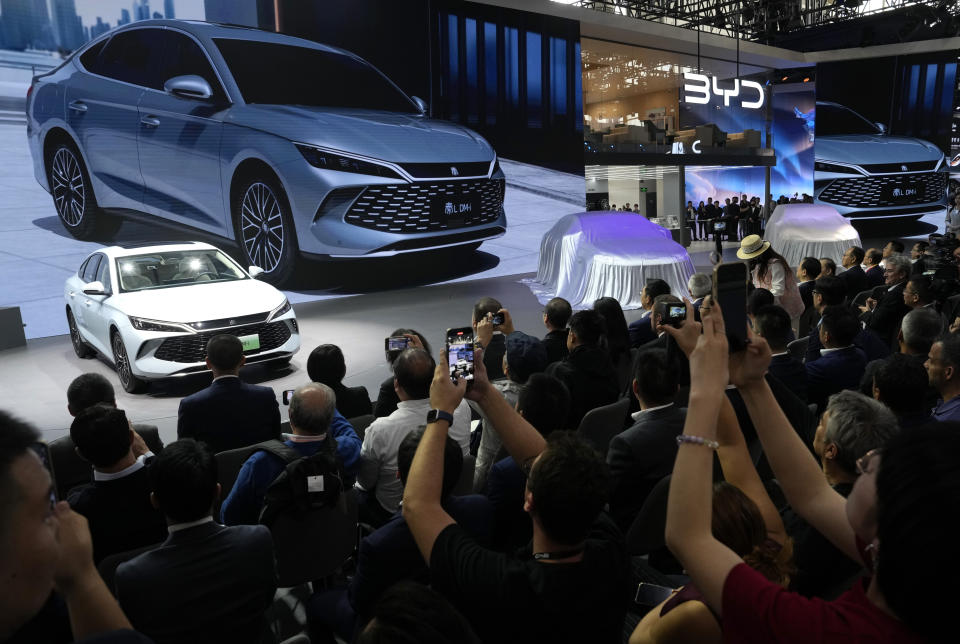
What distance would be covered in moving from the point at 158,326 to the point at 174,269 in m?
1.10

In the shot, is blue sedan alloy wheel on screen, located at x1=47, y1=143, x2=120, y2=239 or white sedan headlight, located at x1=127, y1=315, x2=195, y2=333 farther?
blue sedan alloy wheel on screen, located at x1=47, y1=143, x2=120, y2=239

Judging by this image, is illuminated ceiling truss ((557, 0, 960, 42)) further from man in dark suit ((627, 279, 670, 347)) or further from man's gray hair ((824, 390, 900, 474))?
man's gray hair ((824, 390, 900, 474))

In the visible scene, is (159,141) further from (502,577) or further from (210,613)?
(502,577)

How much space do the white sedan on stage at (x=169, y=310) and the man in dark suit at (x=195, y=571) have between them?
373 centimetres

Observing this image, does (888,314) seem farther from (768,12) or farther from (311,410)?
(768,12)

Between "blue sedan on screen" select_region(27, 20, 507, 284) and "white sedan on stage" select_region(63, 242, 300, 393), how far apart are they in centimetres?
184

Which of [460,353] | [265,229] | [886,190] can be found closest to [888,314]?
[460,353]

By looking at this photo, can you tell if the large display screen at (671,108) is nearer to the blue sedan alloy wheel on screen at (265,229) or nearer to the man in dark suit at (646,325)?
the blue sedan alloy wheel on screen at (265,229)

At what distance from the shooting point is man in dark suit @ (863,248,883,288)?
7.06m

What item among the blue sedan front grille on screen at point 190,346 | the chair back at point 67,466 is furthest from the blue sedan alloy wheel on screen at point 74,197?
the chair back at point 67,466

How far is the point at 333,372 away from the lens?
11.6 ft

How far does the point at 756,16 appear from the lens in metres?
18.7

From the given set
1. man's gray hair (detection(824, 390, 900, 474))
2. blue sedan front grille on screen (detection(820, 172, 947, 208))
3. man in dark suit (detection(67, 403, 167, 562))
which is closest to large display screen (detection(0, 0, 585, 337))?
man in dark suit (detection(67, 403, 167, 562))

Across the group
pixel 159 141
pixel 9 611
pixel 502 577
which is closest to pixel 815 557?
pixel 502 577
